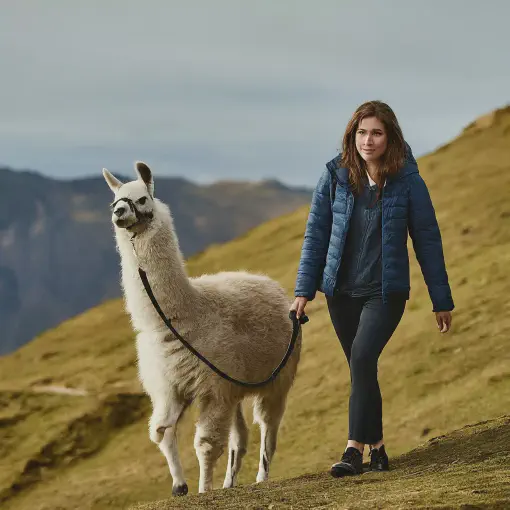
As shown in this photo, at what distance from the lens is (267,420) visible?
8.67 meters

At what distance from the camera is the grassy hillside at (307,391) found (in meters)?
12.6

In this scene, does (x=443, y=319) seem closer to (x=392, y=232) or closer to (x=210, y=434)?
(x=392, y=232)

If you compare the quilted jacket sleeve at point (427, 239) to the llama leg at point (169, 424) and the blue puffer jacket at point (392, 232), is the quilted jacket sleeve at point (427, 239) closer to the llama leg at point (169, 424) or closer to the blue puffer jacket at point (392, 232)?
the blue puffer jacket at point (392, 232)

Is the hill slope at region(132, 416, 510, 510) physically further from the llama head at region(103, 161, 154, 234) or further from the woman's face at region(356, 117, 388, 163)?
the llama head at region(103, 161, 154, 234)

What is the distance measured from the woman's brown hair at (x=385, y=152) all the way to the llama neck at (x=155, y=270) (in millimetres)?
1880

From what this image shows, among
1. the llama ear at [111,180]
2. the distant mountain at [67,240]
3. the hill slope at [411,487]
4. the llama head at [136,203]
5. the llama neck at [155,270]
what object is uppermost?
the distant mountain at [67,240]

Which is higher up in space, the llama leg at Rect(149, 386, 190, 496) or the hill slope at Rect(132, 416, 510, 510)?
the llama leg at Rect(149, 386, 190, 496)

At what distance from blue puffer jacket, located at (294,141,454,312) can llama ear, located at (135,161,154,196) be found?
175 cm

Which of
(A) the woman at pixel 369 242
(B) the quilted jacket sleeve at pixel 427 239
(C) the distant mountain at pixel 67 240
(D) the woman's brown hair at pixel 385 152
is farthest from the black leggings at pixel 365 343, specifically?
(C) the distant mountain at pixel 67 240

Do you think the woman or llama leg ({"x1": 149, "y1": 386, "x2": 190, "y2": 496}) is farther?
llama leg ({"x1": 149, "y1": 386, "x2": 190, "y2": 496})

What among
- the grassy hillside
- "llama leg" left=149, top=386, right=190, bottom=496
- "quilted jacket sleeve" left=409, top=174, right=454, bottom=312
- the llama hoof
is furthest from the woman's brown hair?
the grassy hillside

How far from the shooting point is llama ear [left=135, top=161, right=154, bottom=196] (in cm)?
Result: 760

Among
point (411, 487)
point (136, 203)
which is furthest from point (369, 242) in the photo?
point (136, 203)

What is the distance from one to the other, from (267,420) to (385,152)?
10.7 ft
